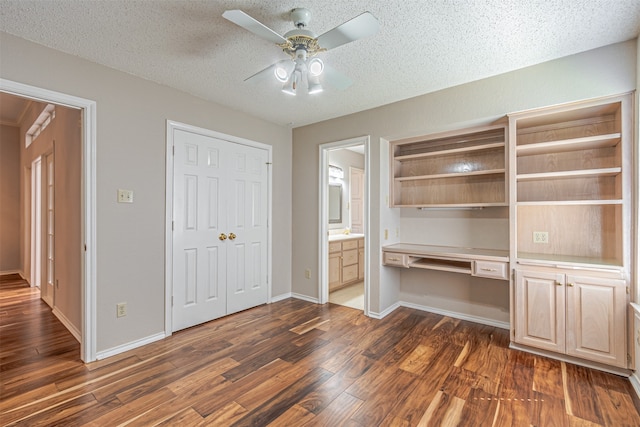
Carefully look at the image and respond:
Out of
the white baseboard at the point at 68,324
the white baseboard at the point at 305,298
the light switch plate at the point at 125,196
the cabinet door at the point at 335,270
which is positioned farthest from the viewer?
the cabinet door at the point at 335,270

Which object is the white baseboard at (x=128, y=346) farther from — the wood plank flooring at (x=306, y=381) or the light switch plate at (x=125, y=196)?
the light switch plate at (x=125, y=196)

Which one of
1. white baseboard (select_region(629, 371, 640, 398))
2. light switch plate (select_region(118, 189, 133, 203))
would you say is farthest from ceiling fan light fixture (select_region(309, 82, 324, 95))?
white baseboard (select_region(629, 371, 640, 398))

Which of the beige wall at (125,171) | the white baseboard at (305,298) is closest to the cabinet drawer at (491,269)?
the white baseboard at (305,298)

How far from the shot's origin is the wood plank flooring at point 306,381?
1823 millimetres

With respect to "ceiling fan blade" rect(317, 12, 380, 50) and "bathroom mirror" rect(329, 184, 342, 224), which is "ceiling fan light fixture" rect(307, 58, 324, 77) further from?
"bathroom mirror" rect(329, 184, 342, 224)

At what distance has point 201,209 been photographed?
326 cm

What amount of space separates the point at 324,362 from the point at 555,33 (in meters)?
2.99

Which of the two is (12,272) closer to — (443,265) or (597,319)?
(443,265)

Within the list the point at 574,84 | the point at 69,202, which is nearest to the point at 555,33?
the point at 574,84

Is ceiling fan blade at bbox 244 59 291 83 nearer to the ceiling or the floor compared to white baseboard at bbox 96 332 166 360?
nearer to the ceiling

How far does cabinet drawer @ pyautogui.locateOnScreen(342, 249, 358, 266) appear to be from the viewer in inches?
190

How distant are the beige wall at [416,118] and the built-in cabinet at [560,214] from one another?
154 mm

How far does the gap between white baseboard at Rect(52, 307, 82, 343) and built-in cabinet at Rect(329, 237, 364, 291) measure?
2.98m

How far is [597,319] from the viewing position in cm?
228
